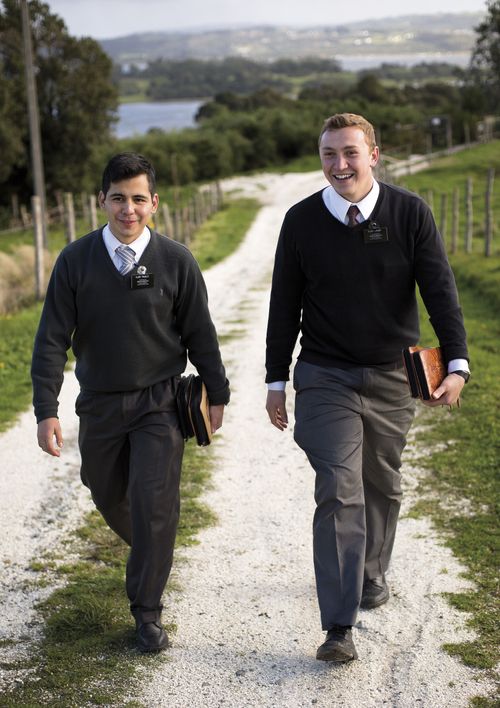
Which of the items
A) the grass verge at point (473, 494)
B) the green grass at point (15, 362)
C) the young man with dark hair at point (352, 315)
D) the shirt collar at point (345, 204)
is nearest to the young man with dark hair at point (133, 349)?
the young man with dark hair at point (352, 315)

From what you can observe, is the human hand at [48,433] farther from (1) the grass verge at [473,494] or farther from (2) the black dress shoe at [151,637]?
(1) the grass verge at [473,494]

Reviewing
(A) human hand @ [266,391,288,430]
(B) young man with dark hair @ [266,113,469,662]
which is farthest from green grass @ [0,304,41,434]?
(B) young man with dark hair @ [266,113,469,662]

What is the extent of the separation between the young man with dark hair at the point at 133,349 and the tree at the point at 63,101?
45721 mm

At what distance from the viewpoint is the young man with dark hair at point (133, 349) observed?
4953 mm

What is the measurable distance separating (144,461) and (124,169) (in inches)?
54.2

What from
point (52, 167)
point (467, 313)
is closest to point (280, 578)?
point (467, 313)

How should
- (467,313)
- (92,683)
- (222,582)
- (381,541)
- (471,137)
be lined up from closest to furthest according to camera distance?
(92,683) → (381,541) → (222,582) → (467,313) → (471,137)

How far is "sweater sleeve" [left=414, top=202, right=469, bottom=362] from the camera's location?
492 cm

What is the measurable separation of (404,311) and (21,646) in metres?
2.49

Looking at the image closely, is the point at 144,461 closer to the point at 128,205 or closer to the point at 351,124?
the point at 128,205

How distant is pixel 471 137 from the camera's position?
79625 millimetres

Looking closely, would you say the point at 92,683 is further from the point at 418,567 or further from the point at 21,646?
the point at 418,567

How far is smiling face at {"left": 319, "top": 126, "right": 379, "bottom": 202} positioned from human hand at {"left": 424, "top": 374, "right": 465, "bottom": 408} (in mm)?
954

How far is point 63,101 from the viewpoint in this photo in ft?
166
